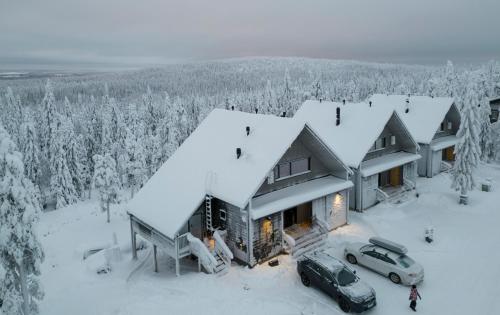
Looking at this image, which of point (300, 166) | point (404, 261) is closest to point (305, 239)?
point (300, 166)

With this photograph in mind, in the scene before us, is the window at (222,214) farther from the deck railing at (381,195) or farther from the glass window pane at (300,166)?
the deck railing at (381,195)

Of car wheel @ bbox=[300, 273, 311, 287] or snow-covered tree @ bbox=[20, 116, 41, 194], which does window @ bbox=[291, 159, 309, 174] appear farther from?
snow-covered tree @ bbox=[20, 116, 41, 194]

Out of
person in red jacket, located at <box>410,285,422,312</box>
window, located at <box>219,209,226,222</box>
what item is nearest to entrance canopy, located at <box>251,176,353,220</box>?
window, located at <box>219,209,226,222</box>

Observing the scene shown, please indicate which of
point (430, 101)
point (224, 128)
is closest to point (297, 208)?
point (224, 128)

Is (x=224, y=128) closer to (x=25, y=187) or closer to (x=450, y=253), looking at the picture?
(x=25, y=187)

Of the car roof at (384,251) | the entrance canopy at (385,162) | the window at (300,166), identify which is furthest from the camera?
the entrance canopy at (385,162)

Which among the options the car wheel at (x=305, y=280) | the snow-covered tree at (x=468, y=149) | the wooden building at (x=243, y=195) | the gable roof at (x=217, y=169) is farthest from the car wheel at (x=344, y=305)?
the snow-covered tree at (x=468, y=149)
